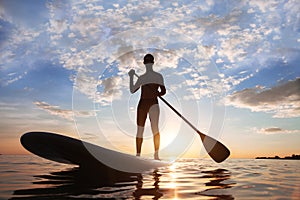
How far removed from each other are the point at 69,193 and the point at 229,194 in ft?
5.14

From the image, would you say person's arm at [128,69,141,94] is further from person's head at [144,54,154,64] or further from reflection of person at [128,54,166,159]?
person's head at [144,54,154,64]

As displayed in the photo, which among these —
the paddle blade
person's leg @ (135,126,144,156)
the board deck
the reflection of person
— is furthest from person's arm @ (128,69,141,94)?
the board deck

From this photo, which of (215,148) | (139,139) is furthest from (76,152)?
(215,148)

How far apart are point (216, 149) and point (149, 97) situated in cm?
206

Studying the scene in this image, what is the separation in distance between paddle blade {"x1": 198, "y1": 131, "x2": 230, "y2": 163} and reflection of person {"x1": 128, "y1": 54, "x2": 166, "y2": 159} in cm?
126

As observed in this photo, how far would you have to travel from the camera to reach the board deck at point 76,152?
13.6 feet

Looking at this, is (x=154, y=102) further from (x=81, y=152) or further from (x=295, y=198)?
(x=295, y=198)

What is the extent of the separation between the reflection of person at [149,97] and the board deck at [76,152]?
1943 millimetres

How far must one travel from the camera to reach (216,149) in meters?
6.84

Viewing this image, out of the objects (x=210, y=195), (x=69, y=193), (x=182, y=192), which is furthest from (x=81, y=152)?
(x=210, y=195)

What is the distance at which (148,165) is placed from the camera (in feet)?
17.6

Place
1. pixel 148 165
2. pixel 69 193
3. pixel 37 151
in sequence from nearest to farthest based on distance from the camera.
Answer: pixel 69 193
pixel 37 151
pixel 148 165

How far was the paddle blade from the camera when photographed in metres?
6.78

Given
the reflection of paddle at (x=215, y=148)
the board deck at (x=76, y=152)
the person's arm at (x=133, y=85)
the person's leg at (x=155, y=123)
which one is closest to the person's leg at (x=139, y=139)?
the person's leg at (x=155, y=123)
